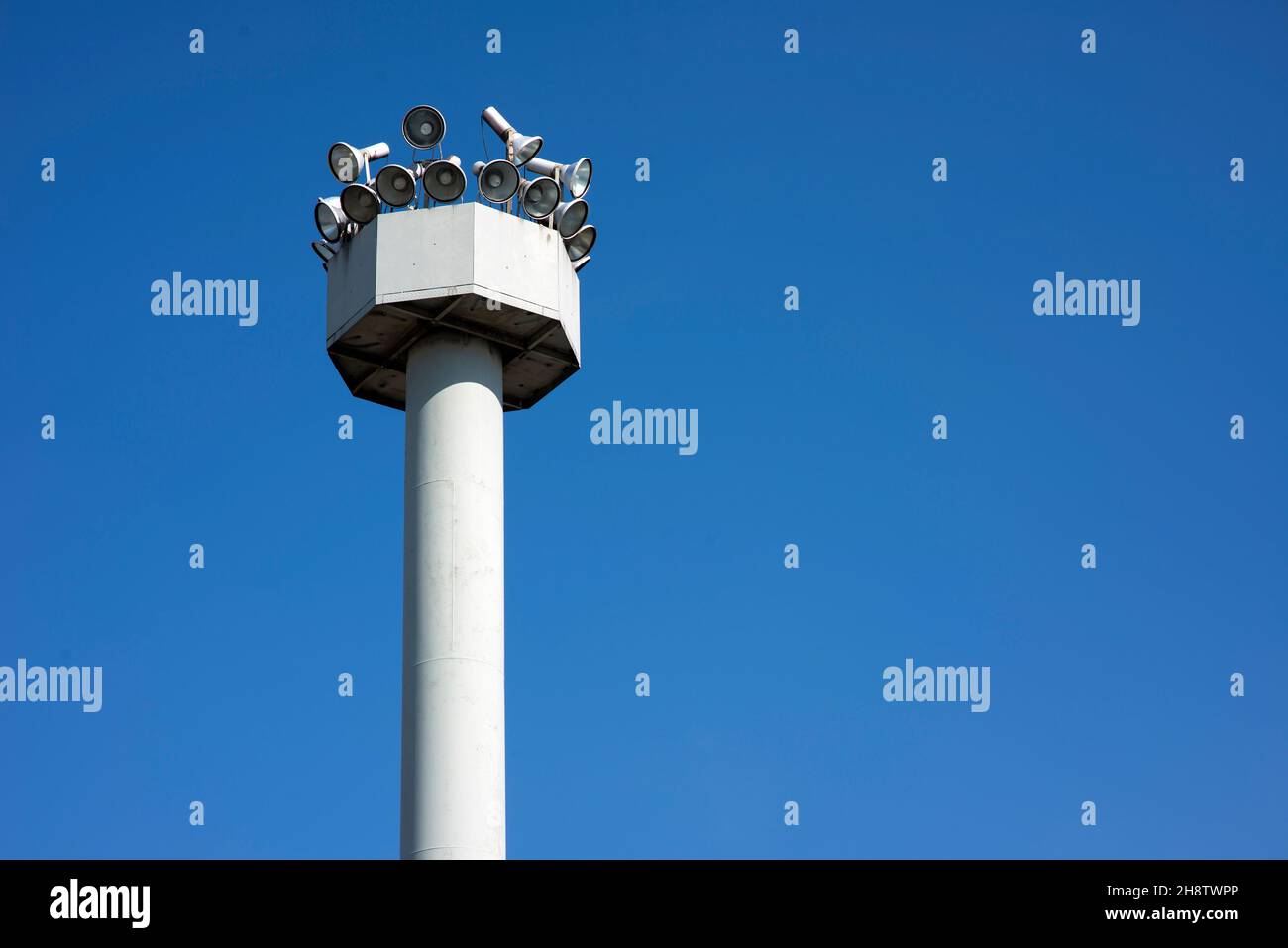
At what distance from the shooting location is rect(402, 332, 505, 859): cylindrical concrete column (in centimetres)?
3806

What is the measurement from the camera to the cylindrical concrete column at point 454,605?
38062 mm
